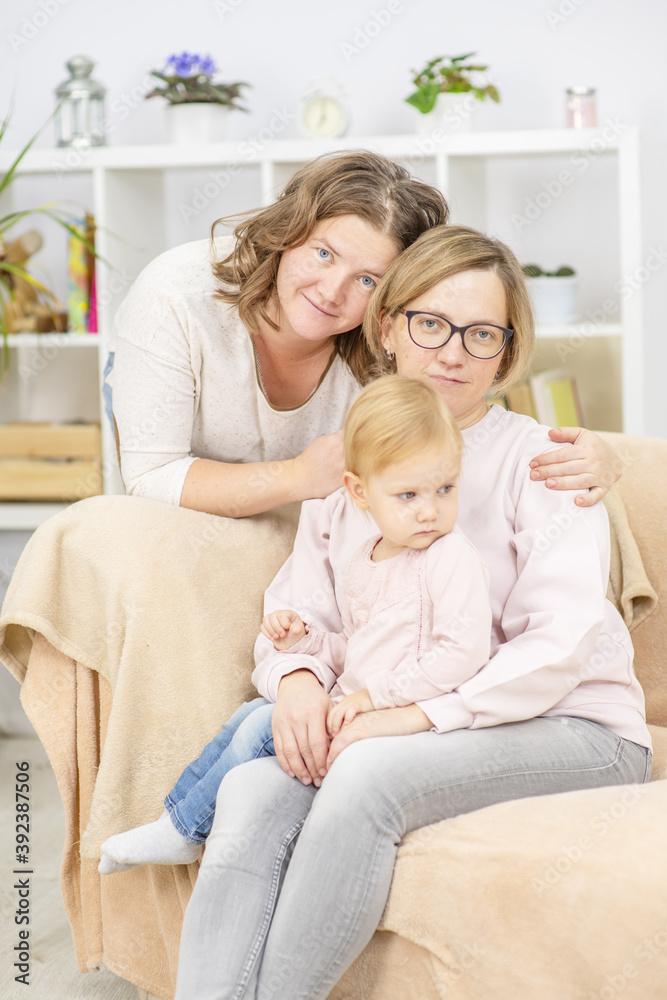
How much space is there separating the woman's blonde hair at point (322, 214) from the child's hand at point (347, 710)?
64cm

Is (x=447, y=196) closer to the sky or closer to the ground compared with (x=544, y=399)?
closer to the sky

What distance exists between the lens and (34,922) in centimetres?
170

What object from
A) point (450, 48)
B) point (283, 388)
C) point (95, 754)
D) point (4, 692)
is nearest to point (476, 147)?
point (450, 48)

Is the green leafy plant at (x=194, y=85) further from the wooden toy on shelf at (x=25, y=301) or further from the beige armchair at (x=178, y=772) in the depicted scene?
the beige armchair at (x=178, y=772)

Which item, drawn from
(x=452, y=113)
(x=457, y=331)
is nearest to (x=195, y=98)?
(x=452, y=113)

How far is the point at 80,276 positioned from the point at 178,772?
5.21 ft

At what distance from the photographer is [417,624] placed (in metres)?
1.16

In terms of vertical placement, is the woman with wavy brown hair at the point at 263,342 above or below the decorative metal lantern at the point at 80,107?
below

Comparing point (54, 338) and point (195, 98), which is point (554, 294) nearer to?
point (195, 98)

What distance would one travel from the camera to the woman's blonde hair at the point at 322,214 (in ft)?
4.66

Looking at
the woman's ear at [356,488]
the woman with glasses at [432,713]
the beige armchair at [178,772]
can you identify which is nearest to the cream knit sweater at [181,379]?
the beige armchair at [178,772]

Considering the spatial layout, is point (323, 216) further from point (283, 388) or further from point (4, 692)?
point (4, 692)

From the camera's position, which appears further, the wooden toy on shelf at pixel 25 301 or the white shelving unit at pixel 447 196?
the wooden toy on shelf at pixel 25 301

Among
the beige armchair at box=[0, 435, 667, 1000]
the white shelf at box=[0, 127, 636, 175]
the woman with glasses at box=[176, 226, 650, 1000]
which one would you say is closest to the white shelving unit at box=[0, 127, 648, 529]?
the white shelf at box=[0, 127, 636, 175]
